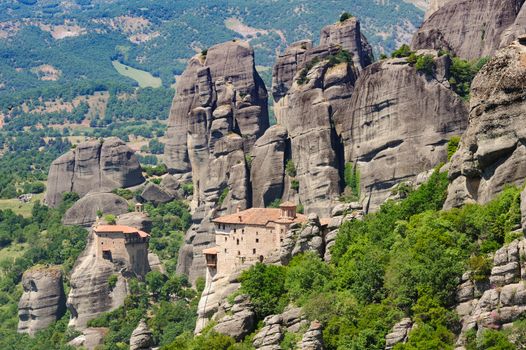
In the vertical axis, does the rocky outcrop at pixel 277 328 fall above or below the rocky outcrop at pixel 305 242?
below

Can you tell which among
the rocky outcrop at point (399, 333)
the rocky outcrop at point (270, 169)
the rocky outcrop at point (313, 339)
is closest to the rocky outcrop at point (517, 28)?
the rocky outcrop at point (270, 169)

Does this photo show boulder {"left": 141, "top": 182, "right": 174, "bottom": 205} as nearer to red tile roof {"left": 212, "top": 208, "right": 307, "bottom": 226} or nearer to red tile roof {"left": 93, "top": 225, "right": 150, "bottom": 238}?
red tile roof {"left": 93, "top": 225, "right": 150, "bottom": 238}

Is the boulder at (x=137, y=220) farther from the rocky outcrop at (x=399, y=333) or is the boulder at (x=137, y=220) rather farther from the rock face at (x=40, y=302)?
the rocky outcrop at (x=399, y=333)

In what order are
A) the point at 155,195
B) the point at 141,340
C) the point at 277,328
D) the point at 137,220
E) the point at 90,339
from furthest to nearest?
the point at 155,195 → the point at 137,220 → the point at 90,339 → the point at 141,340 → the point at 277,328

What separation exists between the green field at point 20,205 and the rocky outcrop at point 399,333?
99448 mm

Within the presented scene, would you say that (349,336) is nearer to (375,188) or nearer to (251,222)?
(251,222)

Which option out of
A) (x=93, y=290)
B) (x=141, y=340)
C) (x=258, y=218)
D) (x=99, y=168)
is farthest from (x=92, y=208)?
(x=141, y=340)

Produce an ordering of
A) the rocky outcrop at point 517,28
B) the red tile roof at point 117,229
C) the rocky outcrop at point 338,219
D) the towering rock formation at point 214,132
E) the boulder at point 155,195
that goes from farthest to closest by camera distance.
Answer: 1. the boulder at point 155,195
2. the towering rock formation at point 214,132
3. the red tile roof at point 117,229
4. the rocky outcrop at point 517,28
5. the rocky outcrop at point 338,219

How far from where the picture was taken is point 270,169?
120 meters

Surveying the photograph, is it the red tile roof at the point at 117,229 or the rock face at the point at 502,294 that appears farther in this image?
the red tile roof at the point at 117,229

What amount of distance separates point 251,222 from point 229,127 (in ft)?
124

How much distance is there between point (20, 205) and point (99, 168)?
1748cm

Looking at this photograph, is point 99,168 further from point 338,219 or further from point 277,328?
point 277,328

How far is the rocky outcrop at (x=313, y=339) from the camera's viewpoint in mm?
60875
